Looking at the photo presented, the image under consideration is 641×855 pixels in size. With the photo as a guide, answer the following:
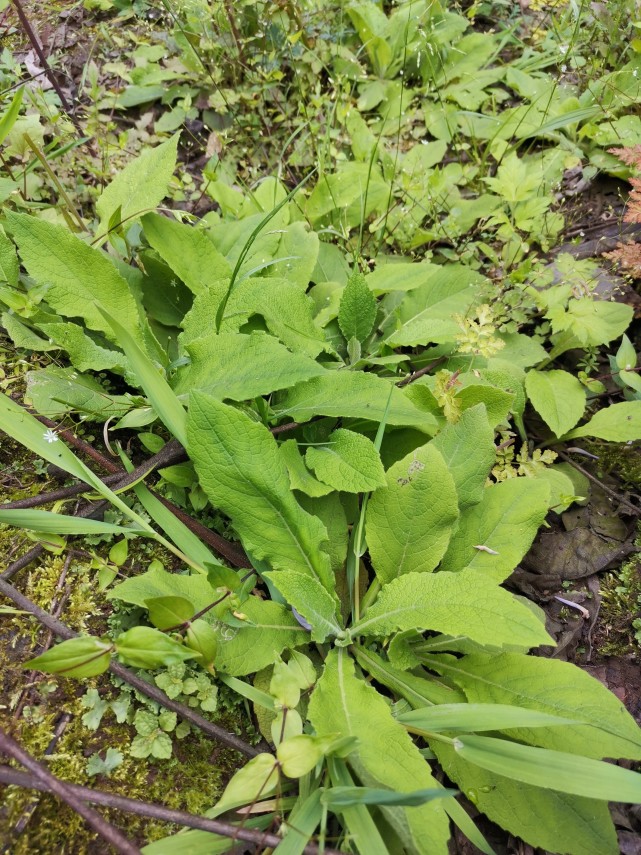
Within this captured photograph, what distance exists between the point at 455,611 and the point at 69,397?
1371mm

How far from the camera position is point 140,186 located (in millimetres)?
2102

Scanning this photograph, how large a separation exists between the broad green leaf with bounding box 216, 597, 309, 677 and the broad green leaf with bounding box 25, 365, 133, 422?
774mm

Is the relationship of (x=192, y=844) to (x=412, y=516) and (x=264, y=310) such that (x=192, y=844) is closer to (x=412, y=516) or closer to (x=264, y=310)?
(x=412, y=516)

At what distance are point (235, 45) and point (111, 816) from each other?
3.38 metres

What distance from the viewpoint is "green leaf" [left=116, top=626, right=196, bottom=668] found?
125 centimetres

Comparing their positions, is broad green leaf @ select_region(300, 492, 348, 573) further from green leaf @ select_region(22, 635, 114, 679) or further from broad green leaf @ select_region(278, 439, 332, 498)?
green leaf @ select_region(22, 635, 114, 679)

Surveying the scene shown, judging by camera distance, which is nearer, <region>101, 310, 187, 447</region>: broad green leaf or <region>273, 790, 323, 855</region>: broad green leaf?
<region>273, 790, 323, 855</region>: broad green leaf

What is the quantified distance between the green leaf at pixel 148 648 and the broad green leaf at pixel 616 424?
71.2 inches

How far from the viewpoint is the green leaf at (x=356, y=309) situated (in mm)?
2016

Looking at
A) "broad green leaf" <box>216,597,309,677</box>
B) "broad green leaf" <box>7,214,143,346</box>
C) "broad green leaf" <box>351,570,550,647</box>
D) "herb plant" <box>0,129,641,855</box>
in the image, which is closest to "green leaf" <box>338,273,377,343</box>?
"herb plant" <box>0,129,641,855</box>

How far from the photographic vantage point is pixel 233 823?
1.44 m

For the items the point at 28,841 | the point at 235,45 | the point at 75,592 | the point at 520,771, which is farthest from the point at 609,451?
the point at 235,45

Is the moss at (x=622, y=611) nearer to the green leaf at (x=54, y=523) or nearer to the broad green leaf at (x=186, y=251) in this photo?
the green leaf at (x=54, y=523)

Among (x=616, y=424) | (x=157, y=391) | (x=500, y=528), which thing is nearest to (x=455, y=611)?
(x=500, y=528)
